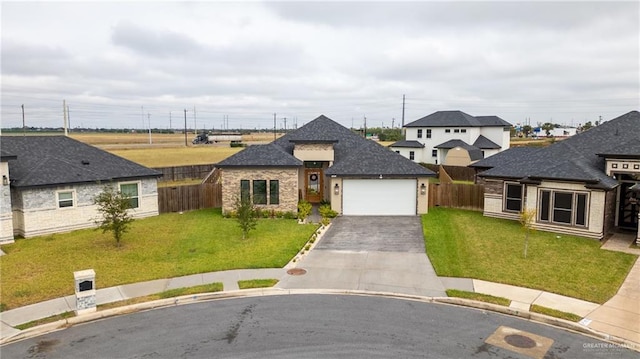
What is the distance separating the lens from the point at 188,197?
28.6m

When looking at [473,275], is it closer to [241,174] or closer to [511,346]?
[511,346]

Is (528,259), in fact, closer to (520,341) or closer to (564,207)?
(564,207)

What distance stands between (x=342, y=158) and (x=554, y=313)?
1957cm

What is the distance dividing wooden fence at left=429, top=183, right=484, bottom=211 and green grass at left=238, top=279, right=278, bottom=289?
1735 cm

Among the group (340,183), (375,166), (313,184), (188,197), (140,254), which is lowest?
(140,254)

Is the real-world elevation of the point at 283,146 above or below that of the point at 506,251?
above

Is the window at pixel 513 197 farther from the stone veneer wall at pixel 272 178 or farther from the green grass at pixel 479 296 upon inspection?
the green grass at pixel 479 296

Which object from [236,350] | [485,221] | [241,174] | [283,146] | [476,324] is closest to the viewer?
[236,350]

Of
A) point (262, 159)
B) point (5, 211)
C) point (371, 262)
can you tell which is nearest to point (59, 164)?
point (5, 211)

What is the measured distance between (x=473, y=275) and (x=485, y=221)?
399 inches

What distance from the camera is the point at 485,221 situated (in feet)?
81.7

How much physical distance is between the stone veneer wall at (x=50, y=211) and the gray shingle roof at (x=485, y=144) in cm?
4273

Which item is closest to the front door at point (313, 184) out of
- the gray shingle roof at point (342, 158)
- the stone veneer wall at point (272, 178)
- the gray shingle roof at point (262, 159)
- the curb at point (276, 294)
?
the gray shingle roof at point (342, 158)

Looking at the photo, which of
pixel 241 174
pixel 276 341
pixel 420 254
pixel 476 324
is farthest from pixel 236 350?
pixel 241 174
